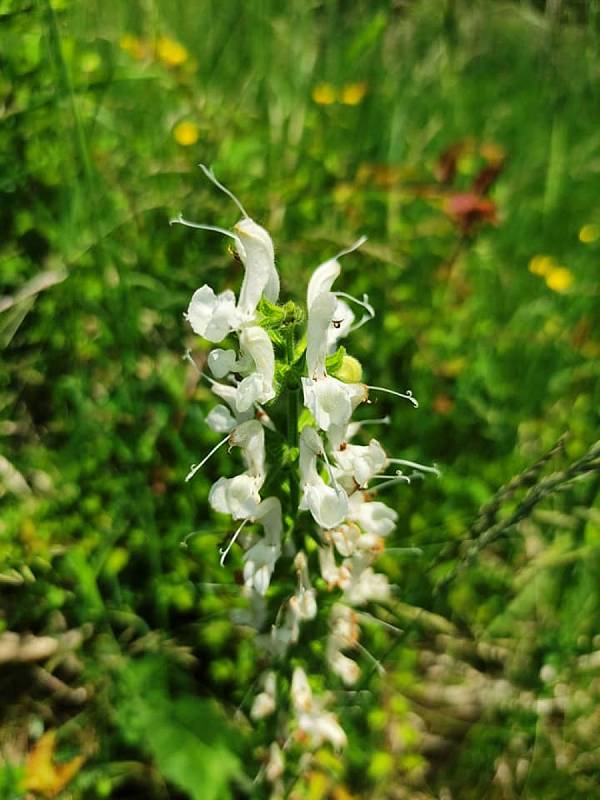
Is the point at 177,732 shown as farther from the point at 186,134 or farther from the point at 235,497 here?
the point at 186,134

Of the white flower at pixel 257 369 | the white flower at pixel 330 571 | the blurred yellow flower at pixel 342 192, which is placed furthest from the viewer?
the blurred yellow flower at pixel 342 192

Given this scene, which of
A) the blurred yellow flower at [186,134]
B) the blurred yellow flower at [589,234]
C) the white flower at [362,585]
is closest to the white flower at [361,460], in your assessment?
the white flower at [362,585]

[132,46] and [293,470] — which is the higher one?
[132,46]

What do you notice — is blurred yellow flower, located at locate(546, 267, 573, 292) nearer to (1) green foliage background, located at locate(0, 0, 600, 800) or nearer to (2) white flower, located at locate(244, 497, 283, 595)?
(1) green foliage background, located at locate(0, 0, 600, 800)

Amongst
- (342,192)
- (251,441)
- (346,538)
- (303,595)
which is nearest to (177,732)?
(303,595)

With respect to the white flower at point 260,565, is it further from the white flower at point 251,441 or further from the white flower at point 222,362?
the white flower at point 222,362

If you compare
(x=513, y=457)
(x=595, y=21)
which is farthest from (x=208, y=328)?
(x=595, y=21)
